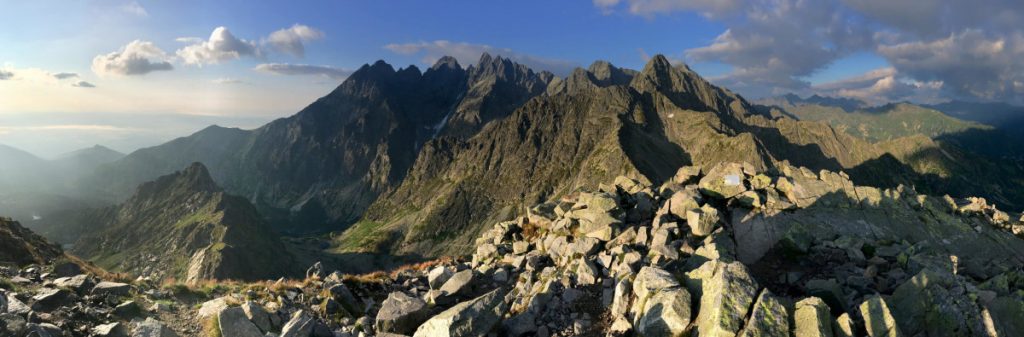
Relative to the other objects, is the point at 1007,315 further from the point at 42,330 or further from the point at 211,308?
the point at 42,330

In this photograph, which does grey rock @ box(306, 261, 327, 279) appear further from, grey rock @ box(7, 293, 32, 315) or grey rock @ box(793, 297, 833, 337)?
grey rock @ box(793, 297, 833, 337)

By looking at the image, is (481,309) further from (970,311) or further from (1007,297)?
(1007,297)

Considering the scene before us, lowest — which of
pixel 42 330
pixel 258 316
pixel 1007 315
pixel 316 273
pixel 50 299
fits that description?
pixel 316 273

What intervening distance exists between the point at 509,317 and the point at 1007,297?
18.1m

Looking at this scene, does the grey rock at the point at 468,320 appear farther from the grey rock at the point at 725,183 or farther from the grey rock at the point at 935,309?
the grey rock at the point at 725,183

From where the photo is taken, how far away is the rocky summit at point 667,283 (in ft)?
49.4

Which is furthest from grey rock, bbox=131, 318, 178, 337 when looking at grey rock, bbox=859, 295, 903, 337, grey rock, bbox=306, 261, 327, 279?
grey rock, bbox=859, 295, 903, 337

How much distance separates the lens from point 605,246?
87.1 feet

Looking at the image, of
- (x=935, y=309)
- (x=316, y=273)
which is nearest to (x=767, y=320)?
(x=935, y=309)

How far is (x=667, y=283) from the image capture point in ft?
54.7

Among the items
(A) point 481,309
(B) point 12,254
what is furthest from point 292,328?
(B) point 12,254

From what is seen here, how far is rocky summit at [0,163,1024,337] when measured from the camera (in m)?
15.1

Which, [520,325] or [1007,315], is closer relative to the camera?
[1007,315]

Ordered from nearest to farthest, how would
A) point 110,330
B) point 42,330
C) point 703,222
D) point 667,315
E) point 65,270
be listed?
point 42,330 → point 667,315 → point 110,330 → point 65,270 → point 703,222
